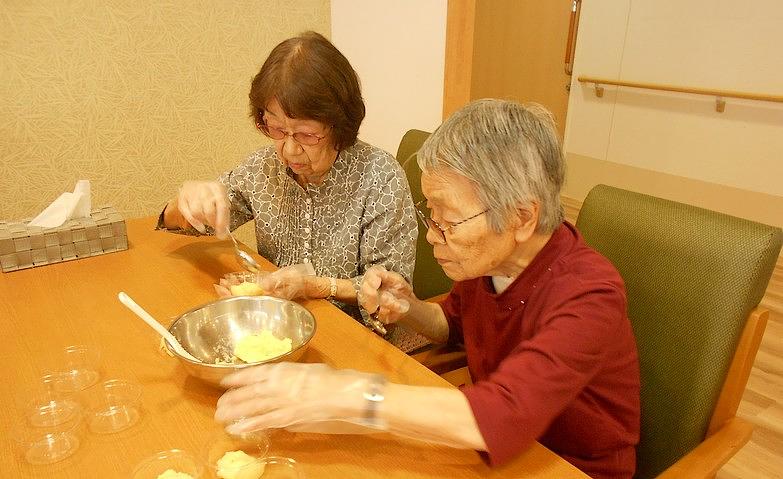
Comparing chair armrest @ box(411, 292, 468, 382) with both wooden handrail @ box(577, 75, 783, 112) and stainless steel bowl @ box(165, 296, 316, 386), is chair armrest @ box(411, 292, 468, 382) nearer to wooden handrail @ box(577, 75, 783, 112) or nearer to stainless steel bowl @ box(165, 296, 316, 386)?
stainless steel bowl @ box(165, 296, 316, 386)

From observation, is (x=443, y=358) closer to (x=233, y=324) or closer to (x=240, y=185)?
(x=233, y=324)

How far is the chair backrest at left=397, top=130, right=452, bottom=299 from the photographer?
1.97 metres

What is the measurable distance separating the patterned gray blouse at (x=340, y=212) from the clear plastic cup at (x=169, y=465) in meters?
0.68

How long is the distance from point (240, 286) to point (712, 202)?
13.7 feet

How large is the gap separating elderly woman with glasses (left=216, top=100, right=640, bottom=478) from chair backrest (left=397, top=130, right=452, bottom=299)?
0.77 m

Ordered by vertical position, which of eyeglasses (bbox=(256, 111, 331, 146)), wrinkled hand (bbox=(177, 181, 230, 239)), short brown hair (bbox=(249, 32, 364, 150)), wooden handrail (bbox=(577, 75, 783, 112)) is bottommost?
wrinkled hand (bbox=(177, 181, 230, 239))

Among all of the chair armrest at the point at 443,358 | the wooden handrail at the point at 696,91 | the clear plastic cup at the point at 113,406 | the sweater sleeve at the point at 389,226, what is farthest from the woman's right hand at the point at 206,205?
the wooden handrail at the point at 696,91

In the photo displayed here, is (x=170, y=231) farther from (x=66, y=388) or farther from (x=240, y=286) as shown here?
(x=66, y=388)

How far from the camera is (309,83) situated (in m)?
1.35

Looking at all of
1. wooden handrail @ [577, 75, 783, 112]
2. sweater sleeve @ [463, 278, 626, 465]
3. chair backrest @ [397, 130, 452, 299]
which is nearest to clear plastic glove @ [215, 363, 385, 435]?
sweater sleeve @ [463, 278, 626, 465]

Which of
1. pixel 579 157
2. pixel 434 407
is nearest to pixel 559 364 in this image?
pixel 434 407

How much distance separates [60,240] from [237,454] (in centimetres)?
104

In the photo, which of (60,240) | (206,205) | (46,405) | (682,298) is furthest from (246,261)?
(682,298)

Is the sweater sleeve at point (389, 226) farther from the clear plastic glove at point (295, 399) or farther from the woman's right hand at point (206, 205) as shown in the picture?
the clear plastic glove at point (295, 399)
